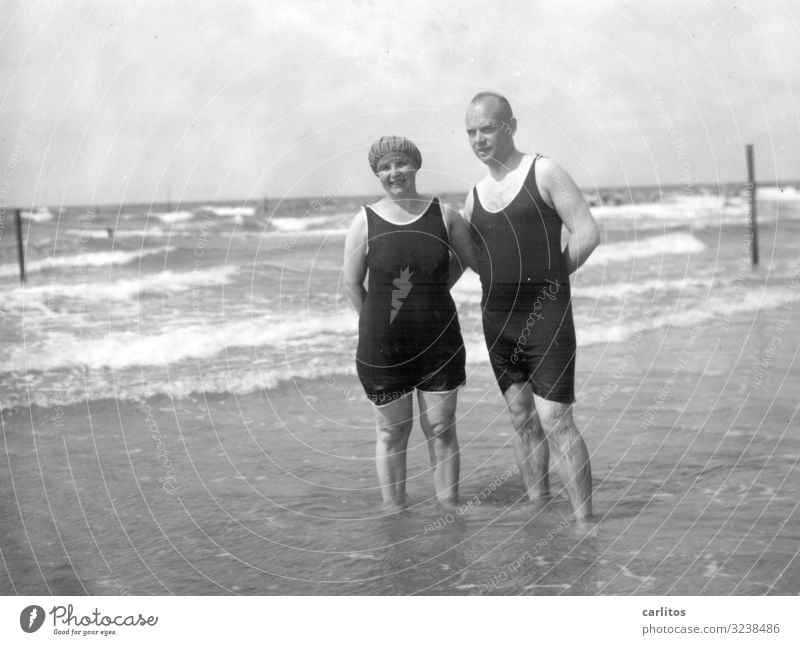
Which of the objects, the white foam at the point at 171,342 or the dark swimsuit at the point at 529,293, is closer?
the dark swimsuit at the point at 529,293

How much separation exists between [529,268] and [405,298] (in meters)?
0.51

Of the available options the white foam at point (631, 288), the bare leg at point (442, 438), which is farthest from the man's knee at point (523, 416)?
the white foam at point (631, 288)

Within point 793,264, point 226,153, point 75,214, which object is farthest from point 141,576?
point 75,214

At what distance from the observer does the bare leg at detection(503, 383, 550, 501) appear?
3418 millimetres

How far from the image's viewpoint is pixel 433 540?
339 centimetres

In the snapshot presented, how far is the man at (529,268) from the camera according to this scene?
322 centimetres

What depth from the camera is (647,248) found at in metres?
13.5

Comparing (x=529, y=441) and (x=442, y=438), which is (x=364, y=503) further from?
(x=529, y=441)

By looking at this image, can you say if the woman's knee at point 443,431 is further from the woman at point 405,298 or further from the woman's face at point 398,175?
the woman's face at point 398,175

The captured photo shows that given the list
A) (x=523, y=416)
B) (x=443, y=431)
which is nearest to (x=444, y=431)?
(x=443, y=431)

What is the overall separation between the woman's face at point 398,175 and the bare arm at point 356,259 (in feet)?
0.50

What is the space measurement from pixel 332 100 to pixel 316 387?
221cm

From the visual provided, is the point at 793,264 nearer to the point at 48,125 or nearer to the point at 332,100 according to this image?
the point at 332,100

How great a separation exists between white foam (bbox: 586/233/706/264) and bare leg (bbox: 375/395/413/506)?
321 inches
